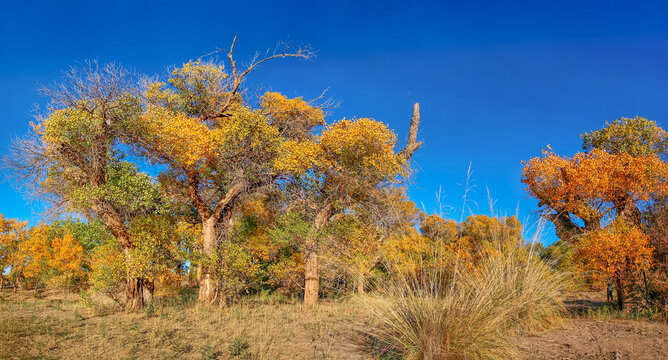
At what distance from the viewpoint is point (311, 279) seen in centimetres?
1595

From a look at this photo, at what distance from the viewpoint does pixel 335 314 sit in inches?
474

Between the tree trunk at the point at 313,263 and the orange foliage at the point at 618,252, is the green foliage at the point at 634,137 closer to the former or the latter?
the orange foliage at the point at 618,252

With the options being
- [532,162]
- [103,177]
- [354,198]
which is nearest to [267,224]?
[354,198]

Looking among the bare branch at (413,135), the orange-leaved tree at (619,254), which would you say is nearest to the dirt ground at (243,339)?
the orange-leaved tree at (619,254)

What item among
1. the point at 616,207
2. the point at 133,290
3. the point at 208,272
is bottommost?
the point at 133,290

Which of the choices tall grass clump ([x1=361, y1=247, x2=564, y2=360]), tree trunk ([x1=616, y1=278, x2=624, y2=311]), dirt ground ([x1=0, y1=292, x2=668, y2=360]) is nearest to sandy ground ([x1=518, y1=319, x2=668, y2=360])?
dirt ground ([x1=0, y1=292, x2=668, y2=360])

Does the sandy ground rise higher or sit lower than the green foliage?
lower

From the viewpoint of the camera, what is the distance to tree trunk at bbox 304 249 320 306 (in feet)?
51.1

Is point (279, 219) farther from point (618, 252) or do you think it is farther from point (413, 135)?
point (618, 252)

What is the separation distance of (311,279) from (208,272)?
415 cm

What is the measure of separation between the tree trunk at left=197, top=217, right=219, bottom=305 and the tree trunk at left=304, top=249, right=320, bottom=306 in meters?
3.62

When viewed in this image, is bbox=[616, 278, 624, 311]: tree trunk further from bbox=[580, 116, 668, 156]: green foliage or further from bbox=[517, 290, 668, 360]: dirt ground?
bbox=[580, 116, 668, 156]: green foliage

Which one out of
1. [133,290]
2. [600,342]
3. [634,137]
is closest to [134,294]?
[133,290]

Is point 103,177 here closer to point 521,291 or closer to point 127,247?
point 127,247
